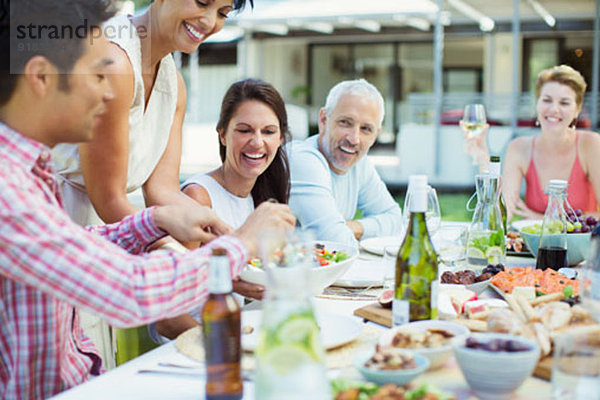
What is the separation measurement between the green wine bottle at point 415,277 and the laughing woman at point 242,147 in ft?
3.95

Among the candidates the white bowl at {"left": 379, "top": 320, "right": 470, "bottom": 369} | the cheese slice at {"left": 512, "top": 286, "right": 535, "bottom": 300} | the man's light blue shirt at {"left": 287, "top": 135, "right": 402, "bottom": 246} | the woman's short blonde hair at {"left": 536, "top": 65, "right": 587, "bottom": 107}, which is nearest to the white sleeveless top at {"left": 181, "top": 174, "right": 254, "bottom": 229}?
the man's light blue shirt at {"left": 287, "top": 135, "right": 402, "bottom": 246}

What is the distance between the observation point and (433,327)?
1.49 m

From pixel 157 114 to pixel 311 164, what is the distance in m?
0.88

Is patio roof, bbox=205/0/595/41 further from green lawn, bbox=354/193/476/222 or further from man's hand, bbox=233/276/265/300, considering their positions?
man's hand, bbox=233/276/265/300

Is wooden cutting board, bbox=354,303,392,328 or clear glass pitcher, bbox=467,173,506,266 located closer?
wooden cutting board, bbox=354,303,392,328

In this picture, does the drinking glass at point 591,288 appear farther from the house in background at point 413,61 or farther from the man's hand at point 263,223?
the house in background at point 413,61

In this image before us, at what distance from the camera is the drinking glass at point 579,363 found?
1.12 metres

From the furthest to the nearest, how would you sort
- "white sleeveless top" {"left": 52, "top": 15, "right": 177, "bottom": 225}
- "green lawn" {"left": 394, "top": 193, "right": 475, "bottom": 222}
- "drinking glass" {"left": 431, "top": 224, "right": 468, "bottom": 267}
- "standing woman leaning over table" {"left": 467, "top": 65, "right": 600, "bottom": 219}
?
"green lawn" {"left": 394, "top": 193, "right": 475, "bottom": 222}
"standing woman leaning over table" {"left": 467, "top": 65, "right": 600, "bottom": 219}
"drinking glass" {"left": 431, "top": 224, "right": 468, "bottom": 267}
"white sleeveless top" {"left": 52, "top": 15, "right": 177, "bottom": 225}

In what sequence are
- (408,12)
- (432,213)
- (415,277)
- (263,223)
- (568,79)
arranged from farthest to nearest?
(408,12), (568,79), (432,213), (415,277), (263,223)

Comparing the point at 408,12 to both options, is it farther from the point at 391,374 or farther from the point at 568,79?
the point at 391,374

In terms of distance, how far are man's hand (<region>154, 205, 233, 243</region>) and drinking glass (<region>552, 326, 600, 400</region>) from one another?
0.85m

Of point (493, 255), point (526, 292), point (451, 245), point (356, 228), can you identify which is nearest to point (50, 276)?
point (526, 292)

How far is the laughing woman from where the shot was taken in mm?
2750

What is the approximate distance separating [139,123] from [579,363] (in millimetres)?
1767
